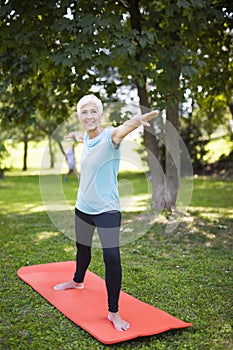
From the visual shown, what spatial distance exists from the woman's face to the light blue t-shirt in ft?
0.28

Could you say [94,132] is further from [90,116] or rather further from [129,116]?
[129,116]

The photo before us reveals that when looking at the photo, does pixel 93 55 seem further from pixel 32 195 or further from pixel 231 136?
pixel 231 136

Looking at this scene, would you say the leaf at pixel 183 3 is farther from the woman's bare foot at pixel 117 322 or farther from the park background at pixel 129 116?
the woman's bare foot at pixel 117 322

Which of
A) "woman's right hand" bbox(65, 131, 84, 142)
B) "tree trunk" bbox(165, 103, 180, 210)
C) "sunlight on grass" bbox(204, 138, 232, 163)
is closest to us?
"woman's right hand" bbox(65, 131, 84, 142)

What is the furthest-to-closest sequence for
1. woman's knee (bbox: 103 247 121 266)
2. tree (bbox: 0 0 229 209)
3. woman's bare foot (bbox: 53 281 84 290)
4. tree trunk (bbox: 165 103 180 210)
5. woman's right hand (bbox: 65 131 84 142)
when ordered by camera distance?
tree trunk (bbox: 165 103 180 210) → tree (bbox: 0 0 229 209) → woman's bare foot (bbox: 53 281 84 290) → woman's right hand (bbox: 65 131 84 142) → woman's knee (bbox: 103 247 121 266)

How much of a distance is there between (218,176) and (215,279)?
11018 millimetres

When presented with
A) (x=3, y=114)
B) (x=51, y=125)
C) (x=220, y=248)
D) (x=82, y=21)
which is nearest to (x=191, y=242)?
(x=220, y=248)

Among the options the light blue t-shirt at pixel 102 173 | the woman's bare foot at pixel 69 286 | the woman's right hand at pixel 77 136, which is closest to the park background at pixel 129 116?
the woman's bare foot at pixel 69 286

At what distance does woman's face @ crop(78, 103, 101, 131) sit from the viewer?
3.48m

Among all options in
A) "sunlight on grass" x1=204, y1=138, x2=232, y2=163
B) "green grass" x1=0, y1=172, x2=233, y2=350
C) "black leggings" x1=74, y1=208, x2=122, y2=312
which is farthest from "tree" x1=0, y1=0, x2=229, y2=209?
"sunlight on grass" x1=204, y1=138, x2=232, y2=163

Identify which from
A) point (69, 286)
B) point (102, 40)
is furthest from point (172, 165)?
point (69, 286)

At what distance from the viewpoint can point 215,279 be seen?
14.9ft

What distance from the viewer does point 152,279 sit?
177 inches

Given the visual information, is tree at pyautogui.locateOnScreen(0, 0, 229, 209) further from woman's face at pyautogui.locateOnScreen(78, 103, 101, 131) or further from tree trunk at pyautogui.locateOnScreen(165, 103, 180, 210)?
woman's face at pyautogui.locateOnScreen(78, 103, 101, 131)
